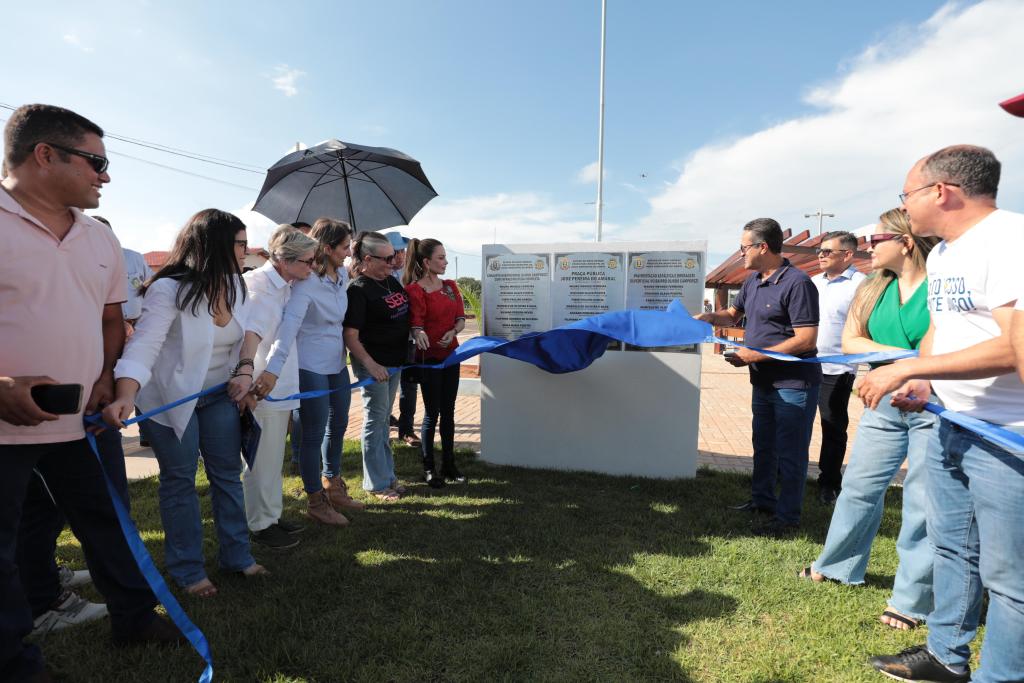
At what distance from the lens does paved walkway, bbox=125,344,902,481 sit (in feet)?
19.1

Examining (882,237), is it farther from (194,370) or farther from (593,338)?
(194,370)

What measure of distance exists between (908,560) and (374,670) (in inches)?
106

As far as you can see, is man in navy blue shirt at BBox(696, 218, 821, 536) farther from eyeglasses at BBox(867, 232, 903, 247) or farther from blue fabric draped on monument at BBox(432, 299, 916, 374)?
eyeglasses at BBox(867, 232, 903, 247)

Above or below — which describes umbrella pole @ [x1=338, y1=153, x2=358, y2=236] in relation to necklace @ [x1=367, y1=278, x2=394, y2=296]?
above

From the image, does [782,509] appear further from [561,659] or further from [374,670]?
[374,670]

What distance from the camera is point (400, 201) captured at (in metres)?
7.19

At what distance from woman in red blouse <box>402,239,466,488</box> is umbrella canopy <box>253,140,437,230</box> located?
2096 millimetres

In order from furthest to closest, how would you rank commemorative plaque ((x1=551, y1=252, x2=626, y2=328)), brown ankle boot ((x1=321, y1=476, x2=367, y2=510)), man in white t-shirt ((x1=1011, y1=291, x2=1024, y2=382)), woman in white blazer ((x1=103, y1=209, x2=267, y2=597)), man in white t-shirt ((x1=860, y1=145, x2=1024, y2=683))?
commemorative plaque ((x1=551, y1=252, x2=626, y2=328)) < brown ankle boot ((x1=321, y1=476, x2=367, y2=510)) < woman in white blazer ((x1=103, y1=209, x2=267, y2=597)) < man in white t-shirt ((x1=860, y1=145, x2=1024, y2=683)) < man in white t-shirt ((x1=1011, y1=291, x2=1024, y2=382))

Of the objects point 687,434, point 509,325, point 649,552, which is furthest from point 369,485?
point 687,434

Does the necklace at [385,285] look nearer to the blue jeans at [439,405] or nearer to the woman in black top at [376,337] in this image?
the woman in black top at [376,337]

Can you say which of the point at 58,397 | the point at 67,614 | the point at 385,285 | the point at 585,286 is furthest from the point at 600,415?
the point at 58,397

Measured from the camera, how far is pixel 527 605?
9.59ft

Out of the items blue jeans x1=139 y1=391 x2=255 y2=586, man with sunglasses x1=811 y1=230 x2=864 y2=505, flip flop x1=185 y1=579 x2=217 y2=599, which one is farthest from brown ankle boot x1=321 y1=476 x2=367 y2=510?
man with sunglasses x1=811 y1=230 x2=864 y2=505

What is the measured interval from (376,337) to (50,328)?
2503 mm
